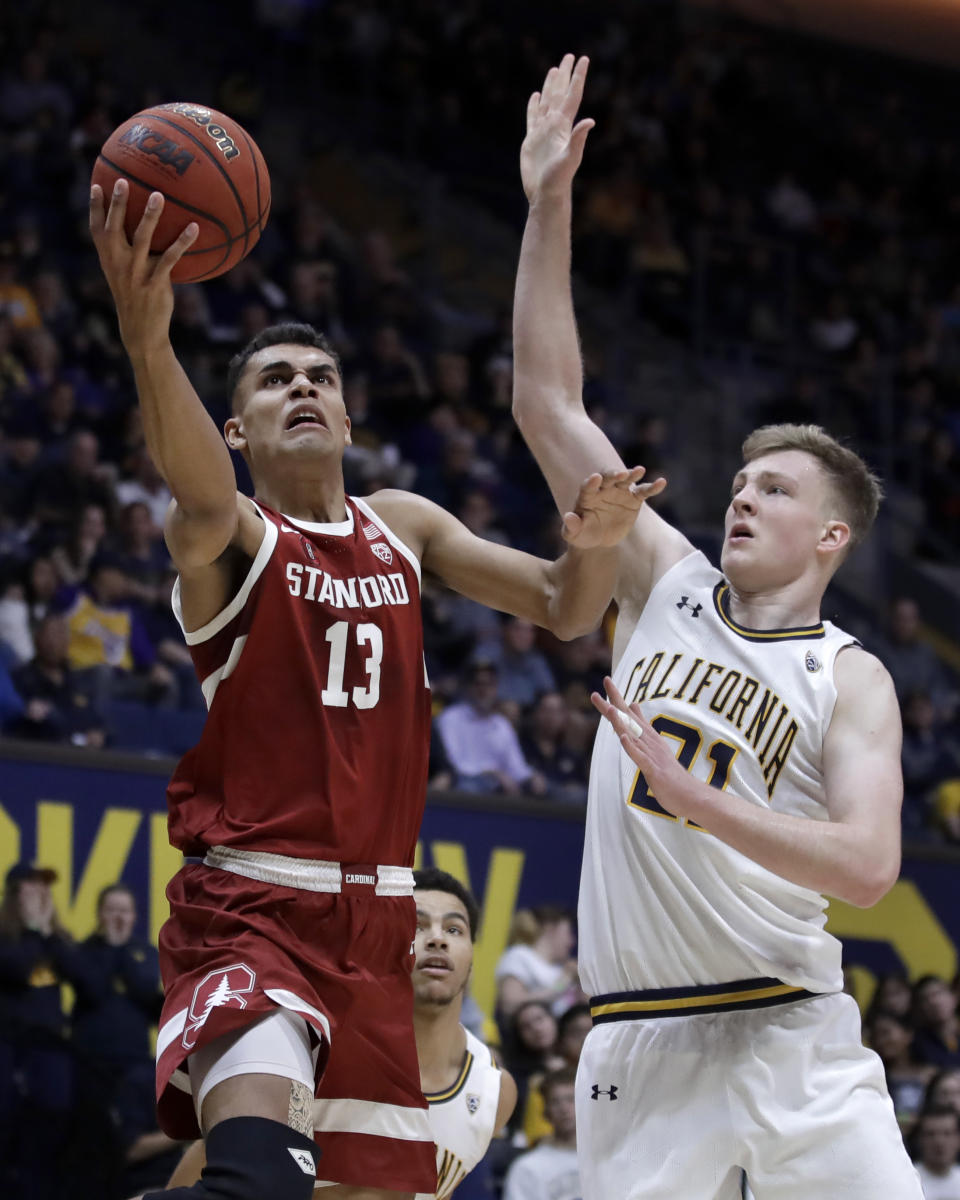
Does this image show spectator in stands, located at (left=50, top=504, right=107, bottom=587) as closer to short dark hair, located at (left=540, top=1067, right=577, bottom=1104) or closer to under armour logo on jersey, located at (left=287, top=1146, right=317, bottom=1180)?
short dark hair, located at (left=540, top=1067, right=577, bottom=1104)

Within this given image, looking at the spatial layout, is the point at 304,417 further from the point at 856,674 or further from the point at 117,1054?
the point at 117,1054

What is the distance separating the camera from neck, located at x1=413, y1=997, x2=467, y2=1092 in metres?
5.38


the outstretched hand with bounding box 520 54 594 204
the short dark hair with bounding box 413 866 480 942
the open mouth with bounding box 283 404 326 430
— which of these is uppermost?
the outstretched hand with bounding box 520 54 594 204

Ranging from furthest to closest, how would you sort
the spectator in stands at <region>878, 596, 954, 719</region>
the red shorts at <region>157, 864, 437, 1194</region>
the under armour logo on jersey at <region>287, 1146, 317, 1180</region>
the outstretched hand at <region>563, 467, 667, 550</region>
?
the spectator in stands at <region>878, 596, 954, 719</region> < the outstretched hand at <region>563, 467, 667, 550</region> < the red shorts at <region>157, 864, 437, 1194</region> < the under armour logo on jersey at <region>287, 1146, 317, 1180</region>

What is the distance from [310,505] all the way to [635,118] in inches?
548

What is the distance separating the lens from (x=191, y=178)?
368 centimetres

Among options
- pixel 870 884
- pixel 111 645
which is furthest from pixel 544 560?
pixel 111 645

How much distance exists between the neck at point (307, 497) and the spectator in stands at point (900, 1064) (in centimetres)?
657

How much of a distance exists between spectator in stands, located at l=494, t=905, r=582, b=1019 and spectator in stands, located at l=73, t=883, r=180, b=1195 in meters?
2.08

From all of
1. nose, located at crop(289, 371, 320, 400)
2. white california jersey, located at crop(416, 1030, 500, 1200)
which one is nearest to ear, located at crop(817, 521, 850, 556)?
nose, located at crop(289, 371, 320, 400)

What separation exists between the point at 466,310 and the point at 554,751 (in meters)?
5.66

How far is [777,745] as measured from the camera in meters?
4.08

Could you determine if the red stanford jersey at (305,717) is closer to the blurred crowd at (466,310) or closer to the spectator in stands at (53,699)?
the spectator in stands at (53,699)

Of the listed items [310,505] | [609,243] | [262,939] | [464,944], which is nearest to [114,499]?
[464,944]
